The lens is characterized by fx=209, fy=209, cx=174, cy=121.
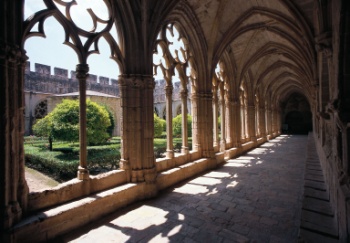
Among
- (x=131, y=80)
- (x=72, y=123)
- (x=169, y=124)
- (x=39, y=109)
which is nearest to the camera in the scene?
(x=131, y=80)

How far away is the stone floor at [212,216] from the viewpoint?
2607 mm

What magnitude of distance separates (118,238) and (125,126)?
79.5 inches

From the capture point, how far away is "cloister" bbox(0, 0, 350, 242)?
2.32 m

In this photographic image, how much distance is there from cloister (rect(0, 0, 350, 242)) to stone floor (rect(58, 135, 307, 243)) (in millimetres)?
355

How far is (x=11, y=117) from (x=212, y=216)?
9.68ft

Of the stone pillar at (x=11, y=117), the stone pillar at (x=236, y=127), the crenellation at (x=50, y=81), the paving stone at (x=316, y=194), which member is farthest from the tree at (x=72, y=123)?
the crenellation at (x=50, y=81)

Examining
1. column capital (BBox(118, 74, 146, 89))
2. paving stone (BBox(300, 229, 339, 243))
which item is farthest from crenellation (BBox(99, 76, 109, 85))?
paving stone (BBox(300, 229, 339, 243))

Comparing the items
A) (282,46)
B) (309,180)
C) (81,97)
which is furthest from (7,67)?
(282,46)

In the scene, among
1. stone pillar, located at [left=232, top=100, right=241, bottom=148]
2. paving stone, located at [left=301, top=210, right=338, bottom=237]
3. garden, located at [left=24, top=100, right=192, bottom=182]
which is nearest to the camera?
paving stone, located at [left=301, top=210, right=338, bottom=237]

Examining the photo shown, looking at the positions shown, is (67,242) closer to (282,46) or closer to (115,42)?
(115,42)

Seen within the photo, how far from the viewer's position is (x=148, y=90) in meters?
4.23

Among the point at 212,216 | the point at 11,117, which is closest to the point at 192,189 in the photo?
the point at 212,216

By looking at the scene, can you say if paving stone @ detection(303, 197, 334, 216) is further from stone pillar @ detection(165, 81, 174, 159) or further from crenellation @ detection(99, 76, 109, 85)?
crenellation @ detection(99, 76, 109, 85)

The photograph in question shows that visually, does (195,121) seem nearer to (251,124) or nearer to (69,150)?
(69,150)
